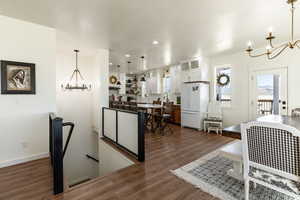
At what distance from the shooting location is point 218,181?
2.20 meters

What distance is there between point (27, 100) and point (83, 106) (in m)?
2.37

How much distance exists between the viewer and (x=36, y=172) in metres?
2.50

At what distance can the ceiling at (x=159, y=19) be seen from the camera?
2.35 metres

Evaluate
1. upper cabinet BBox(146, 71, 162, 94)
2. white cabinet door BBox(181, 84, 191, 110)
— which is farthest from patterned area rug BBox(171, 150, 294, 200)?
upper cabinet BBox(146, 71, 162, 94)

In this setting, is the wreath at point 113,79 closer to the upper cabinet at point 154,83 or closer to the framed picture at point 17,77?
the upper cabinet at point 154,83

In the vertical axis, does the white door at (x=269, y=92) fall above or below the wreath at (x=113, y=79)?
below

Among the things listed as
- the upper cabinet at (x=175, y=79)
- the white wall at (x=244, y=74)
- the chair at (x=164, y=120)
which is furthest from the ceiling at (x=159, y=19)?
the upper cabinet at (x=175, y=79)

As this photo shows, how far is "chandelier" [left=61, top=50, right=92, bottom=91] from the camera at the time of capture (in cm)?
497

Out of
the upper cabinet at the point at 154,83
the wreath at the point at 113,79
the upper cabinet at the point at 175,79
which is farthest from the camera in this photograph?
the wreath at the point at 113,79

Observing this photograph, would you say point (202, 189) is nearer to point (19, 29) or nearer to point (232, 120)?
point (232, 120)

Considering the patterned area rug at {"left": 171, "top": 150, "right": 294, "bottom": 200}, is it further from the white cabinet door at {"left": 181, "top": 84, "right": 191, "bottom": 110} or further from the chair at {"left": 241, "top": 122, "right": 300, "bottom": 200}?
the white cabinet door at {"left": 181, "top": 84, "right": 191, "bottom": 110}

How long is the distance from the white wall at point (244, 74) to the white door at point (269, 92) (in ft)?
0.40

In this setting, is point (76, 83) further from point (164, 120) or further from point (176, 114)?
point (176, 114)

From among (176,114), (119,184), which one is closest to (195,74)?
(176,114)
